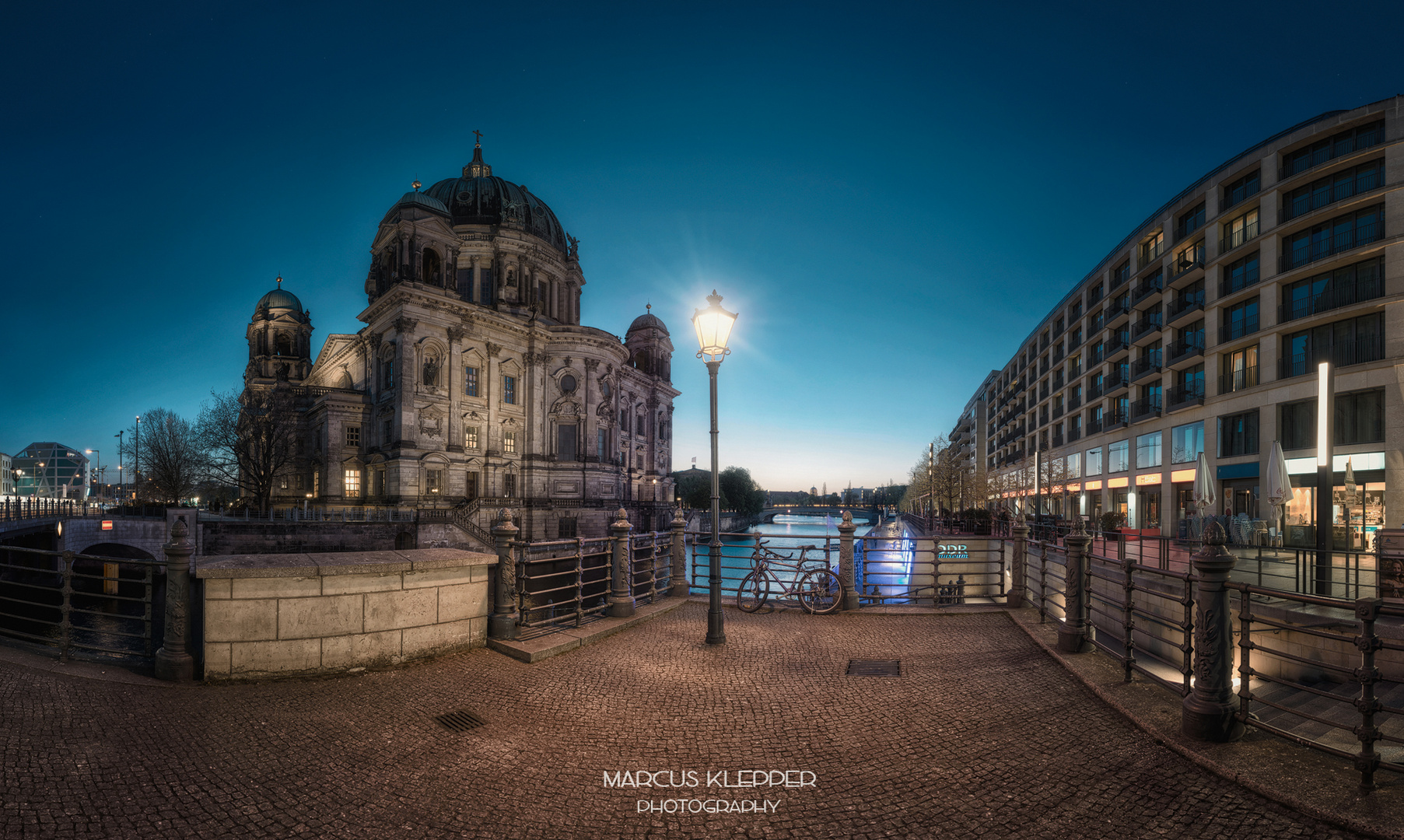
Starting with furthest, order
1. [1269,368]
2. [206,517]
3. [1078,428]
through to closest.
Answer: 1. [1078,428]
2. [206,517]
3. [1269,368]

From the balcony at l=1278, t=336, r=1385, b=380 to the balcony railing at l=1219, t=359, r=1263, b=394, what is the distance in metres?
1.59

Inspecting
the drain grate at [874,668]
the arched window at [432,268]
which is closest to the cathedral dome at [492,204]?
the arched window at [432,268]

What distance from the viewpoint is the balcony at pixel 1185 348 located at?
32.8 meters

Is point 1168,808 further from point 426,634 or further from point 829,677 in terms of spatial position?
point 426,634

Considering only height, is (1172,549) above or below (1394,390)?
below

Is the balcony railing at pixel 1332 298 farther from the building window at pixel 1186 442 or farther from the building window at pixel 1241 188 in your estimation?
the building window at pixel 1186 442

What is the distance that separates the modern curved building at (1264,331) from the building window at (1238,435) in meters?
0.07

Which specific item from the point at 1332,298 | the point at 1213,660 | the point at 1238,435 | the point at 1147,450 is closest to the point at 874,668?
the point at 1213,660

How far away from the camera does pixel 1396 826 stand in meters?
3.68

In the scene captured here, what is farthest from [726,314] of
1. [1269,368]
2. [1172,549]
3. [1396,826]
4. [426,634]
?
[1269,368]

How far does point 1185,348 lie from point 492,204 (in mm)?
51848

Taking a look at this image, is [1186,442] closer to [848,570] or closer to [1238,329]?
[1238,329]

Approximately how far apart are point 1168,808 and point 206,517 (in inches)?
1766

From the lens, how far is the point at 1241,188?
100 feet
